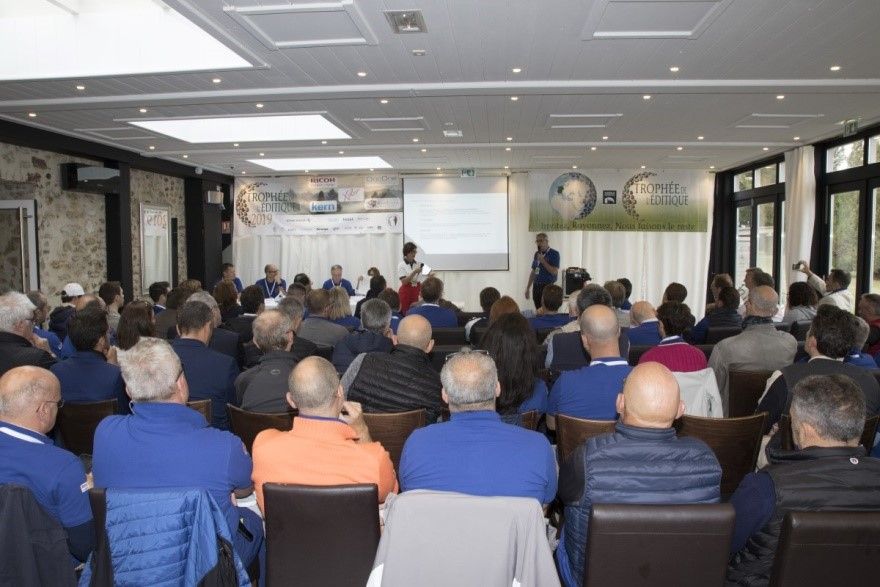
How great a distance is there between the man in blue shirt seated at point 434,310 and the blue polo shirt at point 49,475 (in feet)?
14.7

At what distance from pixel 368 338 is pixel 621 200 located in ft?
33.9

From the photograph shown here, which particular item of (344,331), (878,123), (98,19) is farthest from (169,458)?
(878,123)

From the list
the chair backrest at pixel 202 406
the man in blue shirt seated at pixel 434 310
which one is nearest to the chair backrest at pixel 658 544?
the chair backrest at pixel 202 406

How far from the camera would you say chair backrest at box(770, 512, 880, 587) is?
5.82ft

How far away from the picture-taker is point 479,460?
2133 millimetres

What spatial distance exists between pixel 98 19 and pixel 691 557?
666cm

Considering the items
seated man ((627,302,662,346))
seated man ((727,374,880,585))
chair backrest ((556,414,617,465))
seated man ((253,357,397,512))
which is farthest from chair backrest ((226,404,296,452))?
seated man ((627,302,662,346))

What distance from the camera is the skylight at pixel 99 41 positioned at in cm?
604

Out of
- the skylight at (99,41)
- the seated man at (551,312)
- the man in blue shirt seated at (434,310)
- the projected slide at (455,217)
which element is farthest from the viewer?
the projected slide at (455,217)

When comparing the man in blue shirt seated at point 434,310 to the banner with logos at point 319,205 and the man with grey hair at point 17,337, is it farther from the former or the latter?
the banner with logos at point 319,205

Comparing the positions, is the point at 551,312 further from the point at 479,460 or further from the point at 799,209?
the point at 799,209

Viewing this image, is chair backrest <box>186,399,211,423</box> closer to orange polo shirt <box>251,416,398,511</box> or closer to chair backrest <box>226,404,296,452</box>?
chair backrest <box>226,404,296,452</box>

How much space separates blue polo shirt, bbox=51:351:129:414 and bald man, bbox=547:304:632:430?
2352 mm

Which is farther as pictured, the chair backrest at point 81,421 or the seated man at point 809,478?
the chair backrest at point 81,421
